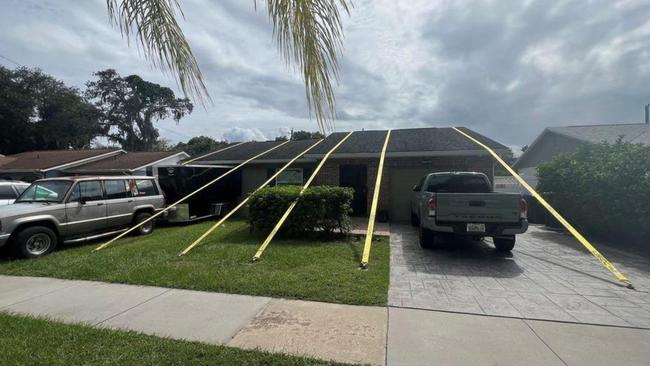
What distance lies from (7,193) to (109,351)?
453 inches

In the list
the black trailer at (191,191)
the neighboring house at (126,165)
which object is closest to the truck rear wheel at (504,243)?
the black trailer at (191,191)

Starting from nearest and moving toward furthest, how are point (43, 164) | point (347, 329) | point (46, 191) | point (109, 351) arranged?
point (109, 351)
point (347, 329)
point (46, 191)
point (43, 164)

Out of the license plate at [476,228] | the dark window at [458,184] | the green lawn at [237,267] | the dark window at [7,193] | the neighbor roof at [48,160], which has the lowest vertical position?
the green lawn at [237,267]

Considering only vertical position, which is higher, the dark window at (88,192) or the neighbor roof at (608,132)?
the neighbor roof at (608,132)

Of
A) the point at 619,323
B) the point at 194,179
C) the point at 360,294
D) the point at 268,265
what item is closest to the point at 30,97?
the point at 194,179

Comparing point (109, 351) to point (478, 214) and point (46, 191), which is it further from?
point (46, 191)

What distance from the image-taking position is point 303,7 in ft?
5.77

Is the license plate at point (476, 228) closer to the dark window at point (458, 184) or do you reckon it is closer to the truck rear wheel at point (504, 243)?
the truck rear wheel at point (504, 243)

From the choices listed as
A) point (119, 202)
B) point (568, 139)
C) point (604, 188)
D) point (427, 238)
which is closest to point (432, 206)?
point (427, 238)

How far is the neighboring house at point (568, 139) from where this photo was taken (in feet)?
51.2

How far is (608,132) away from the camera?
54.6 feet

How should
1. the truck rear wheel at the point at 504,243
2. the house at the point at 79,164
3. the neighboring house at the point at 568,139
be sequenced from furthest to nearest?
the house at the point at 79,164 → the neighboring house at the point at 568,139 → the truck rear wheel at the point at 504,243

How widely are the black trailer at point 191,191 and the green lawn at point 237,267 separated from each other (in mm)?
2734

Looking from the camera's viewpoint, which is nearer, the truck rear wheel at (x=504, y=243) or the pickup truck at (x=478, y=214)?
the pickup truck at (x=478, y=214)
